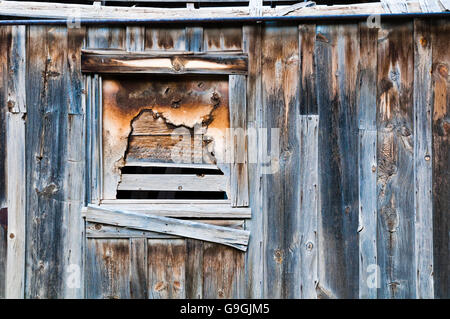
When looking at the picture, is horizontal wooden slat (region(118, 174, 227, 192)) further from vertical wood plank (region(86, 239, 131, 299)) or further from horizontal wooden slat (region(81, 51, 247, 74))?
horizontal wooden slat (region(81, 51, 247, 74))

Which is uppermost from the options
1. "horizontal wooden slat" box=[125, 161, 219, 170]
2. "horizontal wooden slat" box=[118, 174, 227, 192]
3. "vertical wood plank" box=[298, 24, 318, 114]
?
"vertical wood plank" box=[298, 24, 318, 114]

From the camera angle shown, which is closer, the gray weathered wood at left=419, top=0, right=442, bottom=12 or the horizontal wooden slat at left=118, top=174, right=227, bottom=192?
the gray weathered wood at left=419, top=0, right=442, bottom=12

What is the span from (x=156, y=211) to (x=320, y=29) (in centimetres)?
179

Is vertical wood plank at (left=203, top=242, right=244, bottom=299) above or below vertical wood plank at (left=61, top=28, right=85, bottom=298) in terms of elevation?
below

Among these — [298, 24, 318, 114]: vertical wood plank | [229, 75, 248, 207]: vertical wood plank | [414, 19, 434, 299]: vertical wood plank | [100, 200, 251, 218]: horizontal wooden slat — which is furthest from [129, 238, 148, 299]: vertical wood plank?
[414, 19, 434, 299]: vertical wood plank

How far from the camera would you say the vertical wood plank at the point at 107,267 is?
264cm

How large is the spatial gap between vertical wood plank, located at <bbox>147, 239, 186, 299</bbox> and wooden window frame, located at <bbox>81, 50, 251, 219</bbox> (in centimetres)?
23

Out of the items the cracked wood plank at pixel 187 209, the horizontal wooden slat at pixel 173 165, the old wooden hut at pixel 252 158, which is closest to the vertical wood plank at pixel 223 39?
the old wooden hut at pixel 252 158

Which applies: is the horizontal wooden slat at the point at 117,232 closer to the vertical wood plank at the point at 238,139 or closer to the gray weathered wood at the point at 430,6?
the vertical wood plank at the point at 238,139

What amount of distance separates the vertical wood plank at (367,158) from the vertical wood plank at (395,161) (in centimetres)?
4

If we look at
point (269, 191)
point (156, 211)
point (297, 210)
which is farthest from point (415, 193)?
point (156, 211)

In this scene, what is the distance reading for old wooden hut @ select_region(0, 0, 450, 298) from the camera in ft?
8.54

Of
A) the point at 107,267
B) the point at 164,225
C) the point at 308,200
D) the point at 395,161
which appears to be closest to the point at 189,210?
the point at 164,225

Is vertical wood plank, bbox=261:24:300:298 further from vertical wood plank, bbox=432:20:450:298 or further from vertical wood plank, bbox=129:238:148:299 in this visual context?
vertical wood plank, bbox=432:20:450:298
